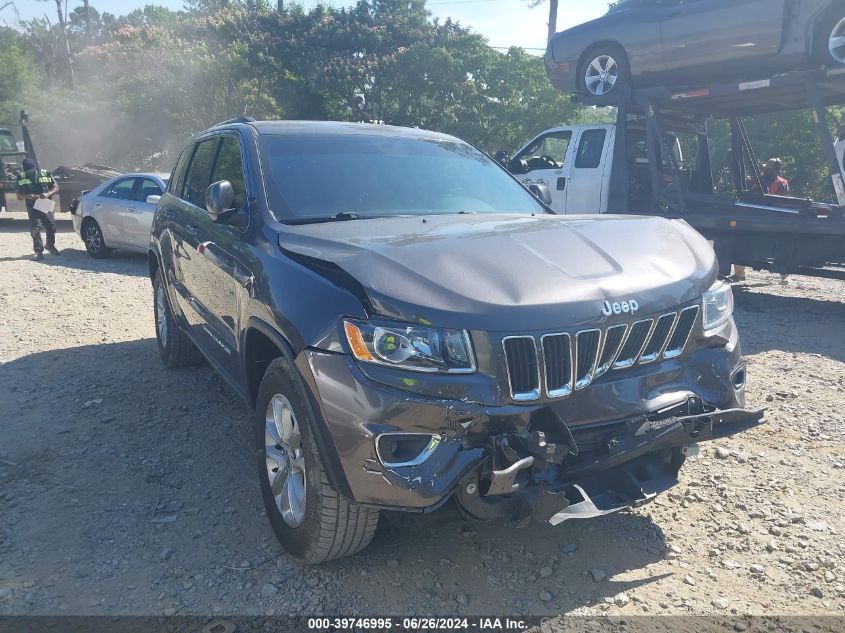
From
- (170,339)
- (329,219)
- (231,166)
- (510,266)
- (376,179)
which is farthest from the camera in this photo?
(170,339)

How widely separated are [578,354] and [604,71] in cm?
752

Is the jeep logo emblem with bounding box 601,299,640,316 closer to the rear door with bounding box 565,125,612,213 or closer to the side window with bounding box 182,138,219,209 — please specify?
the side window with bounding box 182,138,219,209

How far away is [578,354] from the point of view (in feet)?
8.70

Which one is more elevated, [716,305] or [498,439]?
[716,305]

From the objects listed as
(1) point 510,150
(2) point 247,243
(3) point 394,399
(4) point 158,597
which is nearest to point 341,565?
(4) point 158,597

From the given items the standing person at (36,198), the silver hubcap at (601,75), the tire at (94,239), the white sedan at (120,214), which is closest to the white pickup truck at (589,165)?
the silver hubcap at (601,75)

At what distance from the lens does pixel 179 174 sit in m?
5.60

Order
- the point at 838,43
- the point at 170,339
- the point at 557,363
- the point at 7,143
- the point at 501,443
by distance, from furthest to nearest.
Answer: the point at 7,143, the point at 838,43, the point at 170,339, the point at 557,363, the point at 501,443

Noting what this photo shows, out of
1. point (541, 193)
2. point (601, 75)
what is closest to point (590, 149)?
point (601, 75)

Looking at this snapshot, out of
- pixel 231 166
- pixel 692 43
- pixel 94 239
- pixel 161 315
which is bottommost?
pixel 94 239

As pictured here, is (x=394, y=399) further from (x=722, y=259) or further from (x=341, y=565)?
(x=722, y=259)

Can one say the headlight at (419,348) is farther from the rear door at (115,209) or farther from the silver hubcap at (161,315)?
the rear door at (115,209)

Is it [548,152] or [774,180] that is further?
[774,180]

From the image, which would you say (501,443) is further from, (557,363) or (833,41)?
(833,41)
